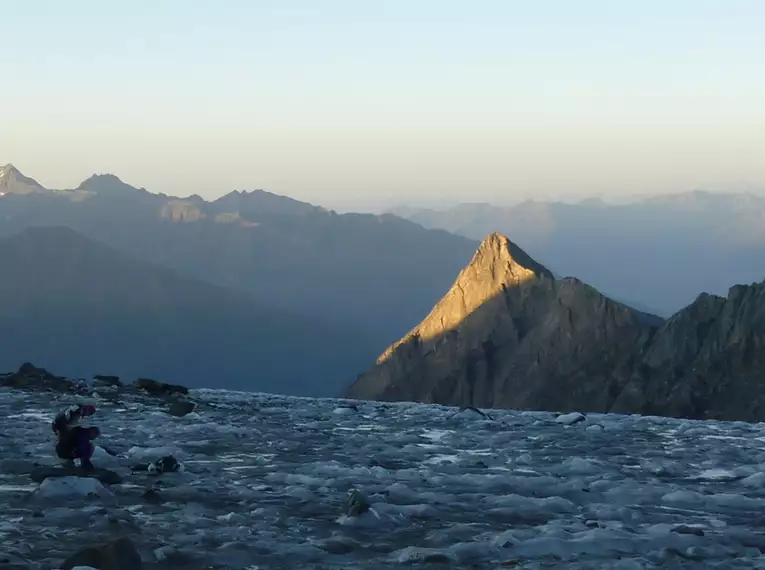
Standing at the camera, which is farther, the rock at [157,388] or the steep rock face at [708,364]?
the steep rock face at [708,364]

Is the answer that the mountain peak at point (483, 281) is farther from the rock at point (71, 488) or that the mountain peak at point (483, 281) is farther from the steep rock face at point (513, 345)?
the rock at point (71, 488)

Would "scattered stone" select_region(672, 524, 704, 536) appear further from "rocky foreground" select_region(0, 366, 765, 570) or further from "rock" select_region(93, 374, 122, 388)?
"rock" select_region(93, 374, 122, 388)

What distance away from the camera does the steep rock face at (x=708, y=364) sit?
5081cm

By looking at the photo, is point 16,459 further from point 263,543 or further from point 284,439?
point 263,543

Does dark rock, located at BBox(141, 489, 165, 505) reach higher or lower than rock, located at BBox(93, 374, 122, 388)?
higher

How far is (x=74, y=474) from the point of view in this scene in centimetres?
1570

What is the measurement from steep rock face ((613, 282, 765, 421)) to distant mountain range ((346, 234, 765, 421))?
7 centimetres

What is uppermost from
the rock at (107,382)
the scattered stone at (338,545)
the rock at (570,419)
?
the scattered stone at (338,545)

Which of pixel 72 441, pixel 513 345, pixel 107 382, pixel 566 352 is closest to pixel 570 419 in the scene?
pixel 72 441

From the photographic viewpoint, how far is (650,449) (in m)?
22.1

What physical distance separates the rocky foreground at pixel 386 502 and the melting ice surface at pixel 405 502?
0.14 ft

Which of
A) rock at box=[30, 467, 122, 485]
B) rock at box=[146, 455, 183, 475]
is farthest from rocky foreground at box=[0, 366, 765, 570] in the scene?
rock at box=[146, 455, 183, 475]

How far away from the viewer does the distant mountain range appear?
172ft

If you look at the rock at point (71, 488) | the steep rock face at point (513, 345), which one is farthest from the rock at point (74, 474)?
the steep rock face at point (513, 345)
